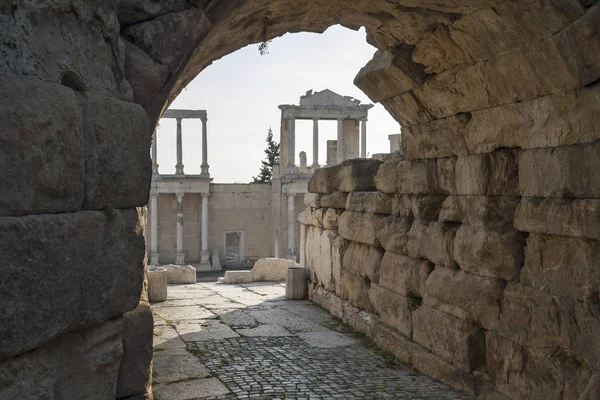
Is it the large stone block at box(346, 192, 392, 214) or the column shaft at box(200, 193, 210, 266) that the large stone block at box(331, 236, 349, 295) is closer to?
the large stone block at box(346, 192, 392, 214)

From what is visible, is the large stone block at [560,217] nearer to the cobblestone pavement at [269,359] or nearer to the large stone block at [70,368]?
the cobblestone pavement at [269,359]

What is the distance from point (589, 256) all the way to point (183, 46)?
10.6ft

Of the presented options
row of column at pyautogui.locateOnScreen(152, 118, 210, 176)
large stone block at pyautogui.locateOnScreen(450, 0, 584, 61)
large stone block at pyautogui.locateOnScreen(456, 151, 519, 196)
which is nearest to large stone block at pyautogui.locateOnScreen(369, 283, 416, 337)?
large stone block at pyautogui.locateOnScreen(456, 151, 519, 196)

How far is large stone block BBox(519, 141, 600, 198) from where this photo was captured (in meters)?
4.55

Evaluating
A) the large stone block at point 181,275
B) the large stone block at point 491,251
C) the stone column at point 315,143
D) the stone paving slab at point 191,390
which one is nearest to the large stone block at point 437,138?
the large stone block at point 491,251

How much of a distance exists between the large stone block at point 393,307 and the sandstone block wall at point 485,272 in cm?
2

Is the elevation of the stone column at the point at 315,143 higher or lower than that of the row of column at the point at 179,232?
higher

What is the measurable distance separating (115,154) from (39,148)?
562 millimetres

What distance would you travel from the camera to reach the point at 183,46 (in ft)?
13.0

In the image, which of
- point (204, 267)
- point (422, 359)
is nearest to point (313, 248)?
point (422, 359)

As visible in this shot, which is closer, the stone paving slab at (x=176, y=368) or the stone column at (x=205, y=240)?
the stone paving slab at (x=176, y=368)

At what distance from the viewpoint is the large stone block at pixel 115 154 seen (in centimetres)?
300

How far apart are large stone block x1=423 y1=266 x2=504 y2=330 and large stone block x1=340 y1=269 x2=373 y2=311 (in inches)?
67.2

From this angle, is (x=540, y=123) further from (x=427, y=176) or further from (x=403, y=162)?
(x=403, y=162)
